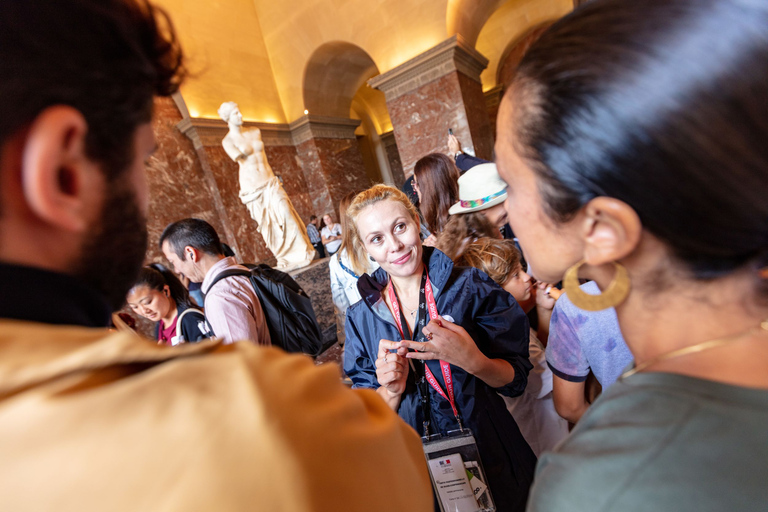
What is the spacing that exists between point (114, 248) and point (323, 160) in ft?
29.4

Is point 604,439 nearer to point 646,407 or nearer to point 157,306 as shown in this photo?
point 646,407

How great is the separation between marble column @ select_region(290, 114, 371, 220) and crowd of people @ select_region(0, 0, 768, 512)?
27.8 feet

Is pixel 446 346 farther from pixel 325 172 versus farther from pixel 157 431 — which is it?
pixel 325 172

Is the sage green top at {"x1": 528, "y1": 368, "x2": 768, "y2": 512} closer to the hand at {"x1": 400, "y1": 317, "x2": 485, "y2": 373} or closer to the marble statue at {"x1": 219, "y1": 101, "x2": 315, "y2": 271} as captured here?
the hand at {"x1": 400, "y1": 317, "x2": 485, "y2": 373}

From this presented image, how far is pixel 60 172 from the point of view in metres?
0.50

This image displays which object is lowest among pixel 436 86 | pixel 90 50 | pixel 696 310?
pixel 696 310

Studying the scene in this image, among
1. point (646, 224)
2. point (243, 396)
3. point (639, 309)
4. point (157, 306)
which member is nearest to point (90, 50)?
point (243, 396)

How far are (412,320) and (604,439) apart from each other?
1178 mm

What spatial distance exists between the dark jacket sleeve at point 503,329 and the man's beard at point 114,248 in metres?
1.33

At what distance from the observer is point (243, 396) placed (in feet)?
1.36

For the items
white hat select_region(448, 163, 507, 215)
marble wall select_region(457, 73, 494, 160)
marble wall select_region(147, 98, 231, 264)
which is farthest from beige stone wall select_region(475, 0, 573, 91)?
white hat select_region(448, 163, 507, 215)

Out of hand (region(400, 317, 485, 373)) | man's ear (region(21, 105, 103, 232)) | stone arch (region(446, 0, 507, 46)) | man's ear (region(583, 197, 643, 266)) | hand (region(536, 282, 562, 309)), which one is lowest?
hand (region(536, 282, 562, 309))

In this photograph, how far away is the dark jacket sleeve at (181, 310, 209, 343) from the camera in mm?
2471

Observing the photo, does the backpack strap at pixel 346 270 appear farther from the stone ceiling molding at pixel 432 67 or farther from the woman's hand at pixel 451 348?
the stone ceiling molding at pixel 432 67
